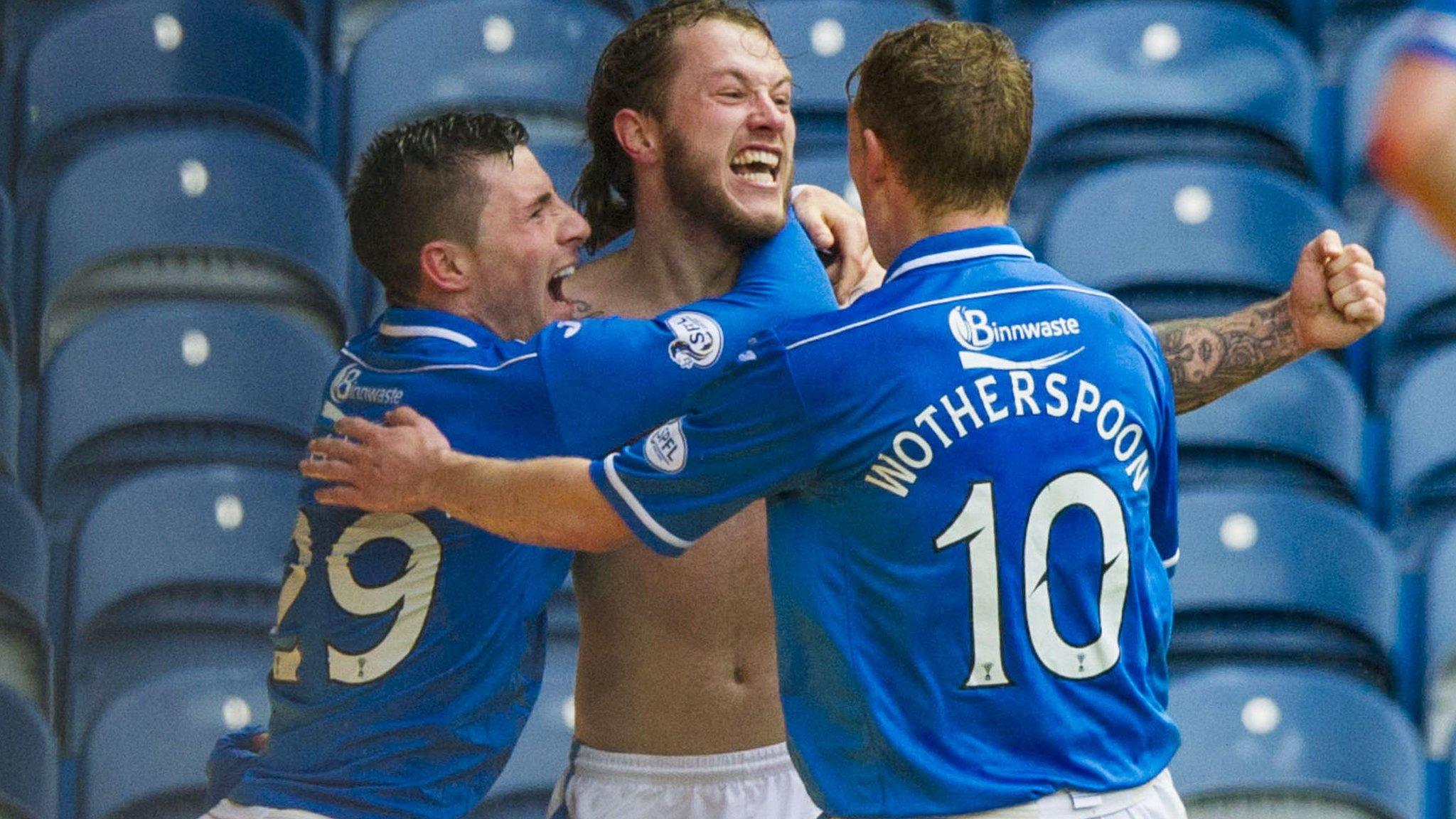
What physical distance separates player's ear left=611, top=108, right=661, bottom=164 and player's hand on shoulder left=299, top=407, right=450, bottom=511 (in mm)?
793

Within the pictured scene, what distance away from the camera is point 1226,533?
4809 mm

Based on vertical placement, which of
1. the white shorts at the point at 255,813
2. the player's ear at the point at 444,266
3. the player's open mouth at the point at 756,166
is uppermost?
the player's open mouth at the point at 756,166

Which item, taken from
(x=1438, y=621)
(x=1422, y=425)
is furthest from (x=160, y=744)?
(x=1422, y=425)

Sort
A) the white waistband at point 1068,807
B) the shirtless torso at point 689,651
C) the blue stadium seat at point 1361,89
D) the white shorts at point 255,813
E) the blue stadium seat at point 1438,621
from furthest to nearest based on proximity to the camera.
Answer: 1. the blue stadium seat at point 1361,89
2. the blue stadium seat at point 1438,621
3. the shirtless torso at point 689,651
4. the white shorts at point 255,813
5. the white waistband at point 1068,807

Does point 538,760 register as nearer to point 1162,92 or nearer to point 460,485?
point 460,485

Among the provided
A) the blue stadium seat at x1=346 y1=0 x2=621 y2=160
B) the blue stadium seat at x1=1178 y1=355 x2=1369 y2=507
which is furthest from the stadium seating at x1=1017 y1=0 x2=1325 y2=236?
the blue stadium seat at x1=346 y1=0 x2=621 y2=160

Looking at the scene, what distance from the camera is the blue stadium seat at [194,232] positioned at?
5.11 meters

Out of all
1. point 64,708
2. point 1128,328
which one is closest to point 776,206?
point 1128,328

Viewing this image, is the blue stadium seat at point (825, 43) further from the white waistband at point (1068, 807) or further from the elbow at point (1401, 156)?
the elbow at point (1401, 156)

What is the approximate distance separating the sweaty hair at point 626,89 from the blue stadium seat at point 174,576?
4.69ft

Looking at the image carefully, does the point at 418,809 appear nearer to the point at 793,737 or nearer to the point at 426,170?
the point at 793,737

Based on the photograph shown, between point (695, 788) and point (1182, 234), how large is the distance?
8.74 ft

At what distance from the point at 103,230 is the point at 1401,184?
4.28 m

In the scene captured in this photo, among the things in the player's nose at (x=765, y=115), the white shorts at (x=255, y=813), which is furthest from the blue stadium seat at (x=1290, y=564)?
the white shorts at (x=255, y=813)
